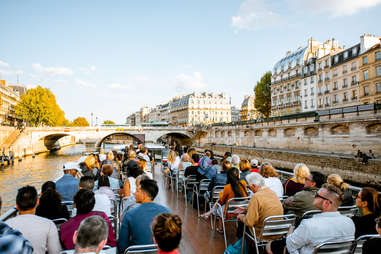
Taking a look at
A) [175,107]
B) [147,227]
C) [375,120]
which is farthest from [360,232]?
[175,107]

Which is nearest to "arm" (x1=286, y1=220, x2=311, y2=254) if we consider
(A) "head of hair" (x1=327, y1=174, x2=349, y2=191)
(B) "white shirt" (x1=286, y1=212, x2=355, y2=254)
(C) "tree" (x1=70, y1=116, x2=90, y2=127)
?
(B) "white shirt" (x1=286, y1=212, x2=355, y2=254)

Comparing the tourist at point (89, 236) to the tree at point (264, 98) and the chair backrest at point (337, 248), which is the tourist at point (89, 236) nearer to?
the chair backrest at point (337, 248)

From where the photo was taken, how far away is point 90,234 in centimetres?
208

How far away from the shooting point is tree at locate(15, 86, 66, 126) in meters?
51.6

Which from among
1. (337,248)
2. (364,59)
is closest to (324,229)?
(337,248)

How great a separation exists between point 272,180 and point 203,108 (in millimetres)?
83415

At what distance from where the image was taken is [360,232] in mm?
3002

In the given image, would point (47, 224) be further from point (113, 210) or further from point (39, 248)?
point (113, 210)

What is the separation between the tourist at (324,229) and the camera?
106 inches

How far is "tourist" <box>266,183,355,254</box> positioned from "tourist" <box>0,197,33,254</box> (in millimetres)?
2615

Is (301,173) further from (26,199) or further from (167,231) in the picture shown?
(26,199)

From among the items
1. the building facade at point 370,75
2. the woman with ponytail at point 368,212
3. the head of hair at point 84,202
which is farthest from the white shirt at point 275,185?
the building facade at point 370,75

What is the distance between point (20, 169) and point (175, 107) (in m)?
74.8

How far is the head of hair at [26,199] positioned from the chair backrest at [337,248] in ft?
10.5
